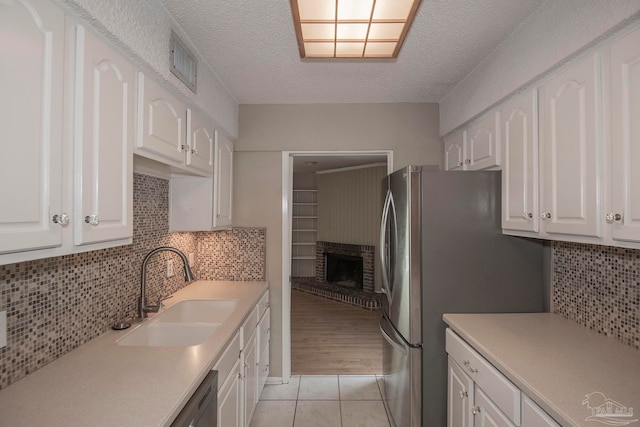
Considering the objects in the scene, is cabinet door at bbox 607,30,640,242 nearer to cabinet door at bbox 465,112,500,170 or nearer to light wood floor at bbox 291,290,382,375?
cabinet door at bbox 465,112,500,170

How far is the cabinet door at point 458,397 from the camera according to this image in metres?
1.58

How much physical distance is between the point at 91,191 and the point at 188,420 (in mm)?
820

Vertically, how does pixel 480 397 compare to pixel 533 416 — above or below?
below

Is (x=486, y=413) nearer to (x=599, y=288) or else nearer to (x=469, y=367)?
(x=469, y=367)

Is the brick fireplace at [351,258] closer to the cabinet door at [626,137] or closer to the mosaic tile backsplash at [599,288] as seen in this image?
the mosaic tile backsplash at [599,288]

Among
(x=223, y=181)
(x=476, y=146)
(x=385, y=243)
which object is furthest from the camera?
(x=223, y=181)

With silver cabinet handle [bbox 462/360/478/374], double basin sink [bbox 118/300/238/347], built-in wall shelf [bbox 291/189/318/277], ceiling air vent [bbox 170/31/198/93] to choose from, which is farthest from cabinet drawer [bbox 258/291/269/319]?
built-in wall shelf [bbox 291/189/318/277]

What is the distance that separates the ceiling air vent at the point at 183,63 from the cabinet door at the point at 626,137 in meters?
1.85

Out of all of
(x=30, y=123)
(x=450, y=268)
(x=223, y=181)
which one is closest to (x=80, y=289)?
(x=30, y=123)

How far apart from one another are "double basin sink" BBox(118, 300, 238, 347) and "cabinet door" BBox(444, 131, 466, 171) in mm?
1908

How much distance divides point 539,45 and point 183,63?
1753 millimetres

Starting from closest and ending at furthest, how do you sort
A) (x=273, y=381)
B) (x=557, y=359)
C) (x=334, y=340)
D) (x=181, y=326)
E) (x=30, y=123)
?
(x=30, y=123) < (x=557, y=359) < (x=181, y=326) < (x=273, y=381) < (x=334, y=340)

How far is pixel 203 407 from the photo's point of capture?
1230 mm

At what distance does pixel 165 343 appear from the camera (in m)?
1.89
